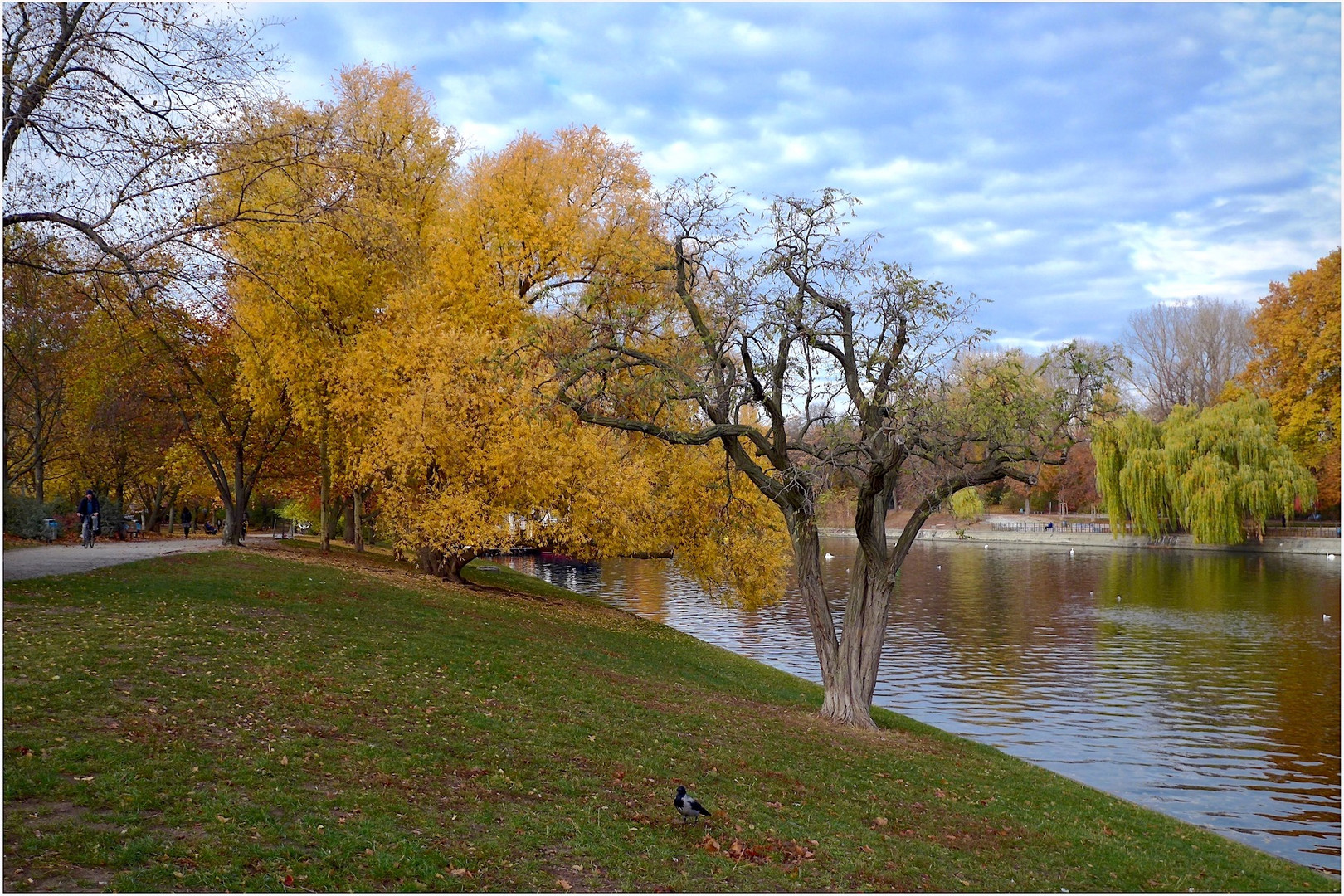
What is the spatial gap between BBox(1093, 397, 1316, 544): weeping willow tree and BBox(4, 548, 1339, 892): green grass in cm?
4215

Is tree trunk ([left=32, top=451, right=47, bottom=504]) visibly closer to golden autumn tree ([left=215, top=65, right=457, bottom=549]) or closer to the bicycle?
the bicycle

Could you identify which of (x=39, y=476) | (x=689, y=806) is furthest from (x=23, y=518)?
(x=689, y=806)

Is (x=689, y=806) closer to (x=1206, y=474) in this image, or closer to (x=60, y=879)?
(x=60, y=879)

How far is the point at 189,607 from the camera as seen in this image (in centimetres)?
1435

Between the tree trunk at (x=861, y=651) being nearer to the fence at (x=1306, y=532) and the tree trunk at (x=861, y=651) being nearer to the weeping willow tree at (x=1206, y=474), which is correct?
the weeping willow tree at (x=1206, y=474)

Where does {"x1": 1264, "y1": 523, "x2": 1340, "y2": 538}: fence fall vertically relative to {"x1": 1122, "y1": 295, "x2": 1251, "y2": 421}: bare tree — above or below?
below

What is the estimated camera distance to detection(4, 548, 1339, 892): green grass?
6.91 meters

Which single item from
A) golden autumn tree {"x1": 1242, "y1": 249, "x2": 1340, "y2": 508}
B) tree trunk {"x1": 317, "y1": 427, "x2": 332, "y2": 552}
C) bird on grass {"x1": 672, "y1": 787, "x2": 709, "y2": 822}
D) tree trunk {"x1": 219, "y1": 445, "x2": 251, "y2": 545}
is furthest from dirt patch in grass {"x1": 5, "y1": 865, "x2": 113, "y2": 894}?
golden autumn tree {"x1": 1242, "y1": 249, "x2": 1340, "y2": 508}

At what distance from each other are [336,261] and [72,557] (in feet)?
30.5

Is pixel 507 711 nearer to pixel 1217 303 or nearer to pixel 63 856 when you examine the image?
pixel 63 856

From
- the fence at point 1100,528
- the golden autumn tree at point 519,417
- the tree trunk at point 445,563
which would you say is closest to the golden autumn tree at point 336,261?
the golden autumn tree at point 519,417

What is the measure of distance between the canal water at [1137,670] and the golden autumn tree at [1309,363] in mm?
8606

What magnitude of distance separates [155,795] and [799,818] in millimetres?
5849

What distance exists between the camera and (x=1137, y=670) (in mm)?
24984
